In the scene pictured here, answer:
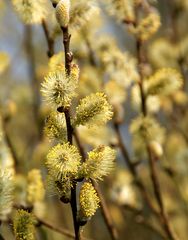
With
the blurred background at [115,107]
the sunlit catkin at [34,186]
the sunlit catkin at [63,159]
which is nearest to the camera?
the sunlit catkin at [63,159]

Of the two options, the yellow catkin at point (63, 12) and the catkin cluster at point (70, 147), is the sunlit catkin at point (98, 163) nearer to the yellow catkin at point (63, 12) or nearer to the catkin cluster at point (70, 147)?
the catkin cluster at point (70, 147)

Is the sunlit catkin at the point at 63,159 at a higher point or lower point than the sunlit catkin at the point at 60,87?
lower

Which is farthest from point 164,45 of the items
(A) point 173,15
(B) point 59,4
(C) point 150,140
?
(B) point 59,4

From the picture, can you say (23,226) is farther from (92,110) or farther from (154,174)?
(154,174)

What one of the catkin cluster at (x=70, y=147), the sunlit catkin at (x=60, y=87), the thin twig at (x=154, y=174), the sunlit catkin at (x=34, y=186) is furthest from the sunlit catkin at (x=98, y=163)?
the thin twig at (x=154, y=174)

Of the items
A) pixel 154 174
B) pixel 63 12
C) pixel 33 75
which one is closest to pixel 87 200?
pixel 63 12

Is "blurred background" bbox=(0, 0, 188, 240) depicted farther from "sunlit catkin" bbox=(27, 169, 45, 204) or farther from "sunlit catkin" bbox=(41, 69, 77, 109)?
"sunlit catkin" bbox=(41, 69, 77, 109)

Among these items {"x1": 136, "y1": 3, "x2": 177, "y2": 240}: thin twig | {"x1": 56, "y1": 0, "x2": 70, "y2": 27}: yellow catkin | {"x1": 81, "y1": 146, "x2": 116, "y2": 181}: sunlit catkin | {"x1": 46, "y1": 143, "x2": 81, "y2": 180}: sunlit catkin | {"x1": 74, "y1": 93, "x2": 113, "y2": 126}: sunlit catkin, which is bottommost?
{"x1": 136, "y1": 3, "x2": 177, "y2": 240}: thin twig

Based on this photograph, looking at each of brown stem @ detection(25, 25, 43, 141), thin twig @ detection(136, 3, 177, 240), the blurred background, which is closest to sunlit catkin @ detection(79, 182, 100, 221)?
the blurred background

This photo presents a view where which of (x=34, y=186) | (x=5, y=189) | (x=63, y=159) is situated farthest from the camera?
(x=34, y=186)

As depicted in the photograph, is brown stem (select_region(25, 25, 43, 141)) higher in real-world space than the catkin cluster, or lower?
lower

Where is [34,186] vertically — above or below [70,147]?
below
